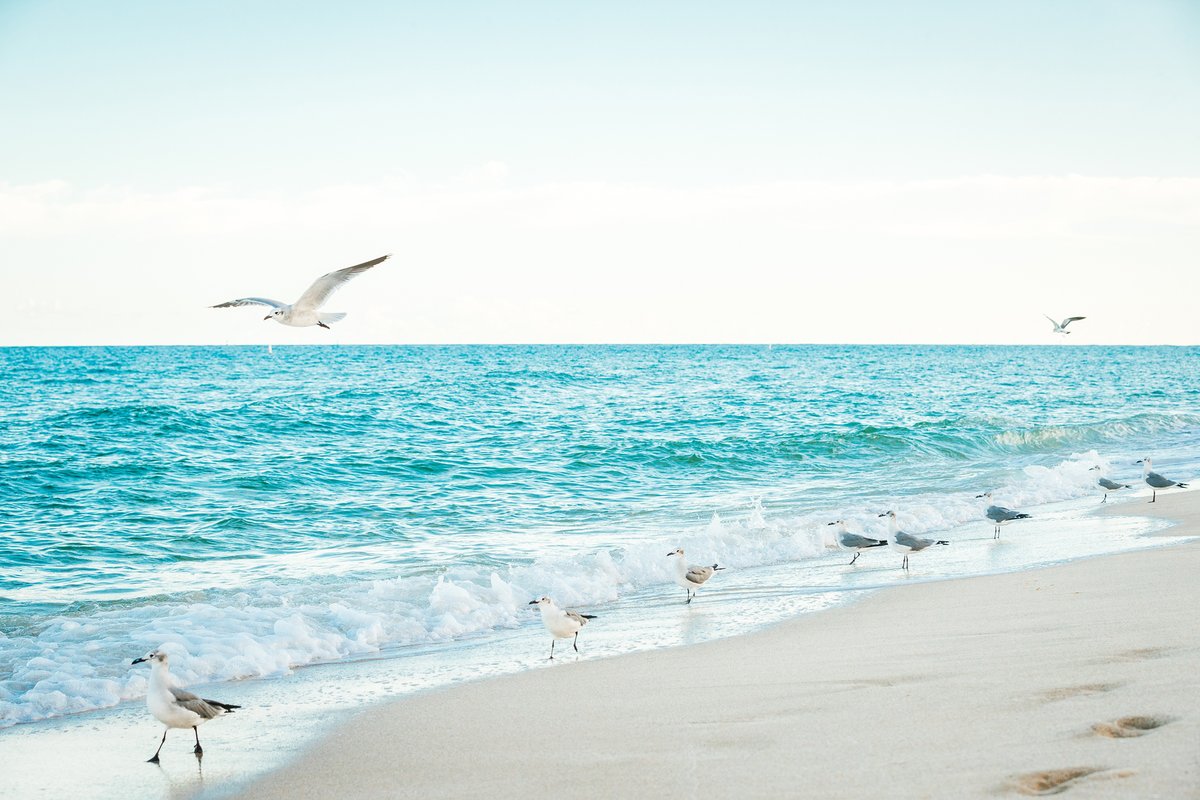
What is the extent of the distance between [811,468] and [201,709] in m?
15.3

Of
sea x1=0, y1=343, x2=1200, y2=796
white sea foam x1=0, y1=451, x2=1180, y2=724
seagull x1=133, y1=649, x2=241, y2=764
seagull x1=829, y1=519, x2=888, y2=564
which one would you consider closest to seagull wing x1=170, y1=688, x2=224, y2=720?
seagull x1=133, y1=649, x2=241, y2=764

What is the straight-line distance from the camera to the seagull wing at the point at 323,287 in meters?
10.1

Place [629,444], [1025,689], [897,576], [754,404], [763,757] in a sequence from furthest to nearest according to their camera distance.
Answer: [754,404] → [629,444] → [897,576] → [1025,689] → [763,757]

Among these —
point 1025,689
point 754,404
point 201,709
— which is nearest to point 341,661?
point 201,709

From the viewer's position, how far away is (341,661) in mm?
7250

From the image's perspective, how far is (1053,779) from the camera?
3.52 meters

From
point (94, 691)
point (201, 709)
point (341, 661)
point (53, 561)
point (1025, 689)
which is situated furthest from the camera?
point (53, 561)

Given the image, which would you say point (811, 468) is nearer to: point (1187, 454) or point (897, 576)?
point (1187, 454)

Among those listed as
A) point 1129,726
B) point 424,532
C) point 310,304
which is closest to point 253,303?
point 310,304

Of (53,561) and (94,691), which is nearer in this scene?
(94,691)

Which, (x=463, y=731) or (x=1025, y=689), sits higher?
(x=1025, y=689)

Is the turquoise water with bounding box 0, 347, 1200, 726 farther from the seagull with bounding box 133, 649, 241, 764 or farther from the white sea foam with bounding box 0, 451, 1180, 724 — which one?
the seagull with bounding box 133, 649, 241, 764

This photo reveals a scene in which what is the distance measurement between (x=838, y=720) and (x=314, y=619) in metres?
4.85

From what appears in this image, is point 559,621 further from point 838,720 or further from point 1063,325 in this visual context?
point 1063,325
